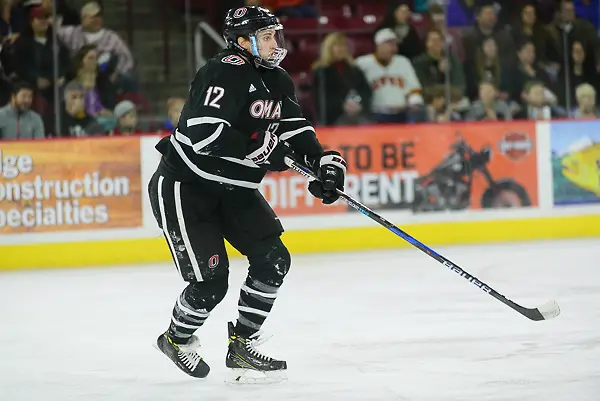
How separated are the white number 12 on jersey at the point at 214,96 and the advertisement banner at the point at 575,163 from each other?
181 inches

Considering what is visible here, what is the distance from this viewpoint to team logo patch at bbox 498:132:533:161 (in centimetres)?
749

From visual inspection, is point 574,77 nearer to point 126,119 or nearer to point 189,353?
point 126,119

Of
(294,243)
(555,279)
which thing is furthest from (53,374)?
(294,243)

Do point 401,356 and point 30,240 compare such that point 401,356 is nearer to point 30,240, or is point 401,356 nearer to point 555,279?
point 555,279

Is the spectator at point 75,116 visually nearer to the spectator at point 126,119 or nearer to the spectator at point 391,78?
the spectator at point 126,119

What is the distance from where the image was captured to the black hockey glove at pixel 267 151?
3449mm

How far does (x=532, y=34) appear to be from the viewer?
8203 millimetres

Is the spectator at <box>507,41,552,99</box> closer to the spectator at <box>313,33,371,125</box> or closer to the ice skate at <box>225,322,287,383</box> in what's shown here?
the spectator at <box>313,33,371,125</box>

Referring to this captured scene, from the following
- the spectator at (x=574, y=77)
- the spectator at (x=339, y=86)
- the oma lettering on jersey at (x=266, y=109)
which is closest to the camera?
the oma lettering on jersey at (x=266, y=109)

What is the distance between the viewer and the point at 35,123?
723 cm

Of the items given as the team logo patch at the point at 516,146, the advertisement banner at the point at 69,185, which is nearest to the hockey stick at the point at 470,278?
the advertisement banner at the point at 69,185

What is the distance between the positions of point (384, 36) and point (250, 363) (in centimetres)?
471

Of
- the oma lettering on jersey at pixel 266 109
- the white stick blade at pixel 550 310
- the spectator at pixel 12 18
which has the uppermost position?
the spectator at pixel 12 18

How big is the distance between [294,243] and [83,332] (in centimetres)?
267
